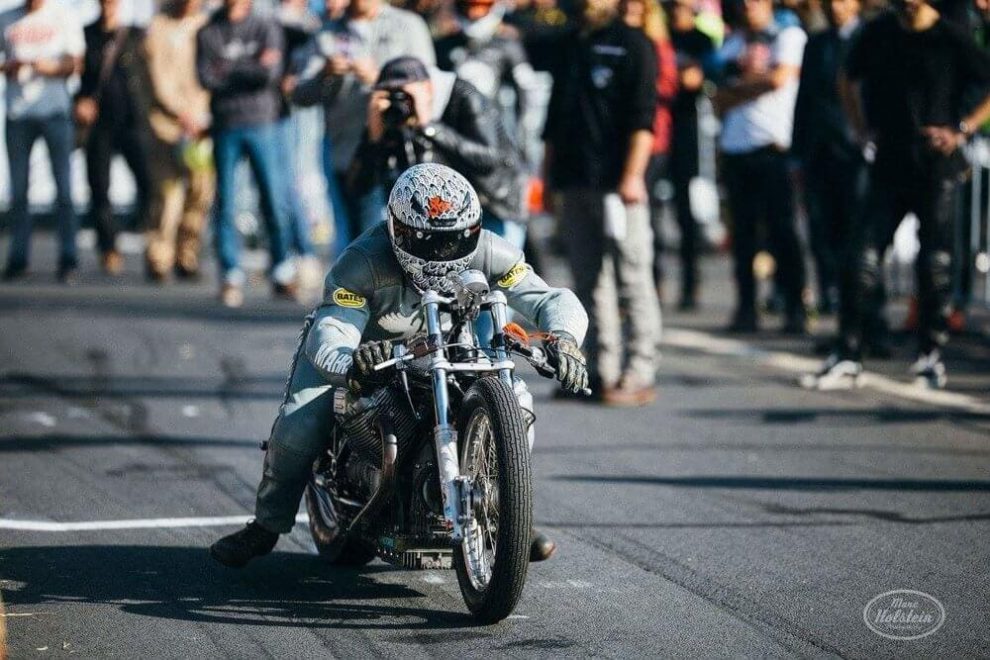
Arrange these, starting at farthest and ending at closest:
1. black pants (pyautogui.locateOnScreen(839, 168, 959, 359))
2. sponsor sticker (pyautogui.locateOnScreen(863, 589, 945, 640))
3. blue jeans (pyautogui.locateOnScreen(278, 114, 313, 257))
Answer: blue jeans (pyautogui.locateOnScreen(278, 114, 313, 257)) → black pants (pyautogui.locateOnScreen(839, 168, 959, 359)) → sponsor sticker (pyautogui.locateOnScreen(863, 589, 945, 640))

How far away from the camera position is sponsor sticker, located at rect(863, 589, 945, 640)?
5.83m

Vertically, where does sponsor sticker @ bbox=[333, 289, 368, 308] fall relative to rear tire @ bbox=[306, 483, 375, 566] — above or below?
above

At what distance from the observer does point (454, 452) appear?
5891 millimetres

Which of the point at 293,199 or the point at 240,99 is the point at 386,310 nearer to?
the point at 240,99

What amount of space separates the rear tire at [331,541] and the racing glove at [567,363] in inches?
40.8

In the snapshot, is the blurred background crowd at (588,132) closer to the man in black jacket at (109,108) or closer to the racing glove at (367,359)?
the man in black jacket at (109,108)

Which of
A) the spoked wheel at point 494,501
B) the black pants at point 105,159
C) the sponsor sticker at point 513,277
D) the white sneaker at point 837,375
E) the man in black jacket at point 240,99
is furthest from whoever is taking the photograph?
the black pants at point 105,159

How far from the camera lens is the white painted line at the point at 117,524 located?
24.4 feet

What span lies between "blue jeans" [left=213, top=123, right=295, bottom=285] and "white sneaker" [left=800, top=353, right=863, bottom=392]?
529cm

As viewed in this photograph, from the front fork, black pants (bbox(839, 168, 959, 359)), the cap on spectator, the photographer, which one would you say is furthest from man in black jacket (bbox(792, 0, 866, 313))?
the front fork

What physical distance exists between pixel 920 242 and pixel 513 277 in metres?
4.72

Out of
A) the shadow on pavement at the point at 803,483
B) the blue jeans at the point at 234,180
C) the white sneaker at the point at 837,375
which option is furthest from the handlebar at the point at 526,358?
the blue jeans at the point at 234,180

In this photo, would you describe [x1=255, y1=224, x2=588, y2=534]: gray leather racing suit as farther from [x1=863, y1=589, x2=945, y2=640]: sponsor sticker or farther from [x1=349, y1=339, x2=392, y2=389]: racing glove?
[x1=863, y1=589, x2=945, y2=640]: sponsor sticker

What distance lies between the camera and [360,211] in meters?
9.91
